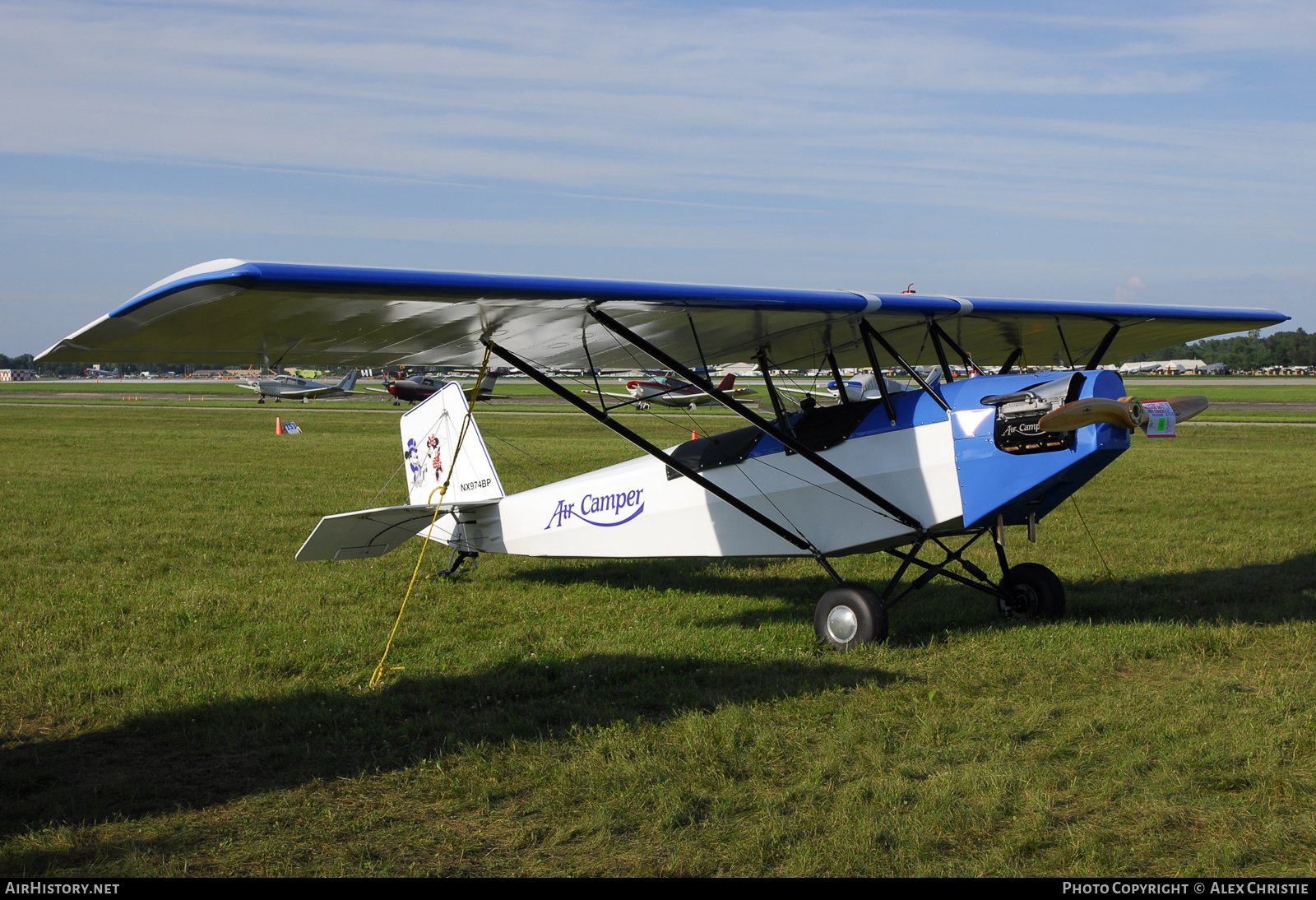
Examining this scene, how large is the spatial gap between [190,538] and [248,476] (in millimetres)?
6615

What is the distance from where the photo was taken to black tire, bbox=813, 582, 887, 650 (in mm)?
6684

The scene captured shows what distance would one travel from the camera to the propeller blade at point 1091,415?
5957 mm

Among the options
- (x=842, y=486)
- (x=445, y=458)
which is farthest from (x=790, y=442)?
(x=445, y=458)

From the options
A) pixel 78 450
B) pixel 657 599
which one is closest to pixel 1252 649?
pixel 657 599

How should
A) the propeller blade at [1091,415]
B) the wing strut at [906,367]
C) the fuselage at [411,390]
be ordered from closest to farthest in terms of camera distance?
1. the propeller blade at [1091,415]
2. the wing strut at [906,367]
3. the fuselage at [411,390]

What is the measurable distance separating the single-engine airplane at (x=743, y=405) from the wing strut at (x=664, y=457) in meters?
0.02

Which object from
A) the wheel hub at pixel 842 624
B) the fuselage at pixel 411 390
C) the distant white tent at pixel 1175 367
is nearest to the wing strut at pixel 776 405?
the wheel hub at pixel 842 624

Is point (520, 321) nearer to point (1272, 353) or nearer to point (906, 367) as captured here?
point (906, 367)

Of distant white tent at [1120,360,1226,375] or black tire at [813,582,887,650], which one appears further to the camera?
distant white tent at [1120,360,1226,375]

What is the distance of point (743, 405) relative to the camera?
21.6ft

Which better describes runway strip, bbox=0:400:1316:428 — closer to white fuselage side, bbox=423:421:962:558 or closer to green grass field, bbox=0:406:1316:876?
white fuselage side, bbox=423:421:962:558

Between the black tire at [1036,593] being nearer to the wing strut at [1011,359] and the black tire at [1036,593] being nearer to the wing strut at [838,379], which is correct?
the wing strut at [1011,359]

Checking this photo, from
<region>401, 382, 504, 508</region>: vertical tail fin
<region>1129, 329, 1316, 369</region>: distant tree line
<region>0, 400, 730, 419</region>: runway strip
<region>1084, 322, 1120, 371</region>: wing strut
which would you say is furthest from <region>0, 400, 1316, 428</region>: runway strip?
<region>1129, 329, 1316, 369</region>: distant tree line

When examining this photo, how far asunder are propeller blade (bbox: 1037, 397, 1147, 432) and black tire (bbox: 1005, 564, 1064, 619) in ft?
6.06
